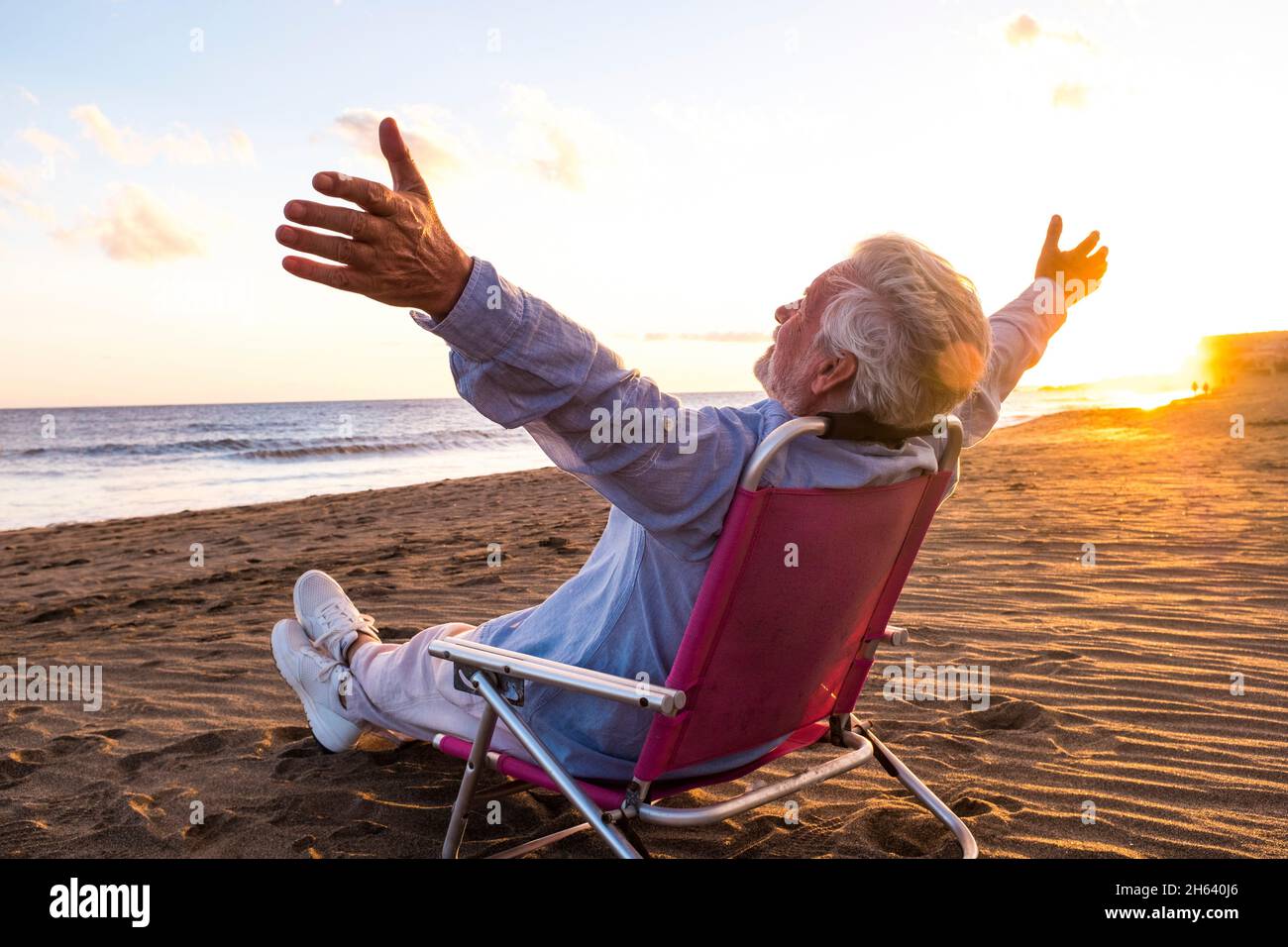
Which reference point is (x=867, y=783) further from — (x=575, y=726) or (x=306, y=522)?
(x=306, y=522)

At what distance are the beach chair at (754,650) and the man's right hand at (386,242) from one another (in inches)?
26.4

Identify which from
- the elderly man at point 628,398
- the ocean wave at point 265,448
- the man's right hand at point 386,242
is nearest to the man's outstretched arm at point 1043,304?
the elderly man at point 628,398

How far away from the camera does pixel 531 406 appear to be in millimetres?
1620

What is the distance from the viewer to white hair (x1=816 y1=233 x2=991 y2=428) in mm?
1805

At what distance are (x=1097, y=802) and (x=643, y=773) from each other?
5.22 feet

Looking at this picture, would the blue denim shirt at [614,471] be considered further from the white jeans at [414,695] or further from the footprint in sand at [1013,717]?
the footprint in sand at [1013,717]

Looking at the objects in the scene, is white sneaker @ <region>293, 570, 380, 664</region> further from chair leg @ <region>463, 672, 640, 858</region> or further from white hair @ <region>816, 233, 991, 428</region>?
white hair @ <region>816, 233, 991, 428</region>

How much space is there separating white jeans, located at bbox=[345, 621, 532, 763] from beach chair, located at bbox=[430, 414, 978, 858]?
0.16 m

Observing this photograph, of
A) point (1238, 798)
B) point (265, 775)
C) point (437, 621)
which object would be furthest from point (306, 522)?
point (1238, 798)

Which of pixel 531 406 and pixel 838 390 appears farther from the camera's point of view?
pixel 838 390

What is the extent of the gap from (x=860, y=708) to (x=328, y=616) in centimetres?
201

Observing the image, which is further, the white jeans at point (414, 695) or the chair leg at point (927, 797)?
the white jeans at point (414, 695)

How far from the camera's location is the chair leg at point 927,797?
2.50 meters

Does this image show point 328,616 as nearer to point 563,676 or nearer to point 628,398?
point 563,676
